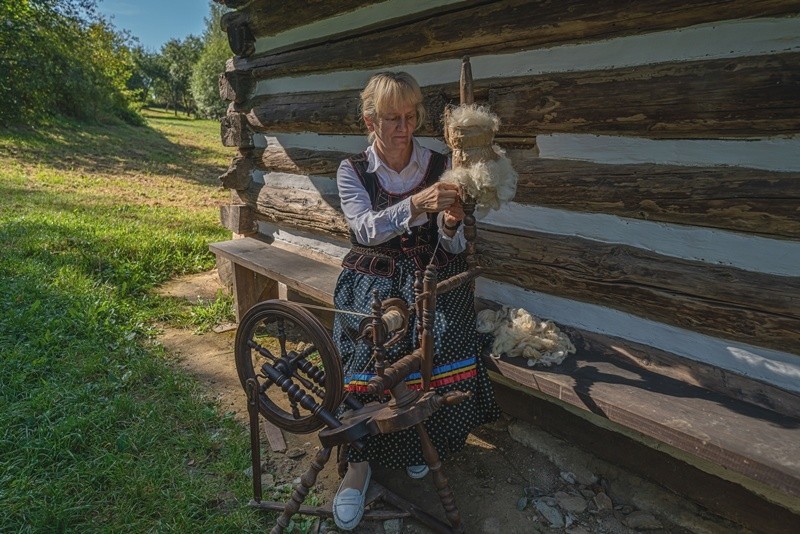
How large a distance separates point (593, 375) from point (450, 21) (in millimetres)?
1827

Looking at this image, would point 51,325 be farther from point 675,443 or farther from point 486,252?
point 675,443

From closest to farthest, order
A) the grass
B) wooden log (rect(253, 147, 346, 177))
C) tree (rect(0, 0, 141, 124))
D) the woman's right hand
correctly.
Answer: the woman's right hand → the grass → wooden log (rect(253, 147, 346, 177)) → tree (rect(0, 0, 141, 124))

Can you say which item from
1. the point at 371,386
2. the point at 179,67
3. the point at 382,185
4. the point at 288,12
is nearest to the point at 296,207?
the point at 288,12

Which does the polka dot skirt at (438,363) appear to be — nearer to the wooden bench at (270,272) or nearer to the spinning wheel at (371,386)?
the spinning wheel at (371,386)

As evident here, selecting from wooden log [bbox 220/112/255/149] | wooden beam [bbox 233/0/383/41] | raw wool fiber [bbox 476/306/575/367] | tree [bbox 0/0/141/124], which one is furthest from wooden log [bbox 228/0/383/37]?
tree [bbox 0/0/141/124]

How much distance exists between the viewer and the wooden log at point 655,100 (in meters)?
1.85

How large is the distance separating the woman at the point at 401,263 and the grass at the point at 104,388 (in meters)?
0.68

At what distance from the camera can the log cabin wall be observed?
6.31ft

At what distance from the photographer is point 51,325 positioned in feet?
12.5

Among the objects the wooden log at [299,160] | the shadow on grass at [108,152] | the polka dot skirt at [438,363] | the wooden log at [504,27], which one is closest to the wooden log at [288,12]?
the wooden log at [504,27]

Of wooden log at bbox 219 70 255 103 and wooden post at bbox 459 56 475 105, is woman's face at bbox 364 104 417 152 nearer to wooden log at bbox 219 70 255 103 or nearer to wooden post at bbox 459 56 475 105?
wooden post at bbox 459 56 475 105

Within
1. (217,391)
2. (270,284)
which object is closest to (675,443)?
(217,391)

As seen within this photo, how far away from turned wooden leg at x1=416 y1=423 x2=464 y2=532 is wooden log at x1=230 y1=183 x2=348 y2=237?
180cm

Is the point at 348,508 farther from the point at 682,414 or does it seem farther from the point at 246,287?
the point at 246,287
